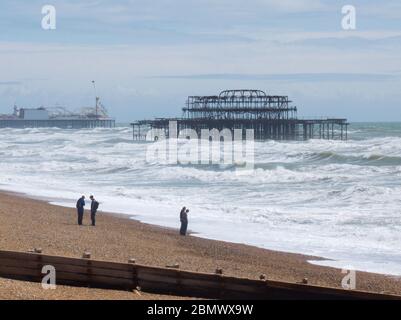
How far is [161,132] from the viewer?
84.7m

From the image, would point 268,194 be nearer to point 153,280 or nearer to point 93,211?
point 93,211

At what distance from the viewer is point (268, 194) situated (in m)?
30.5

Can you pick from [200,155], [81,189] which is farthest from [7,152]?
[81,189]
